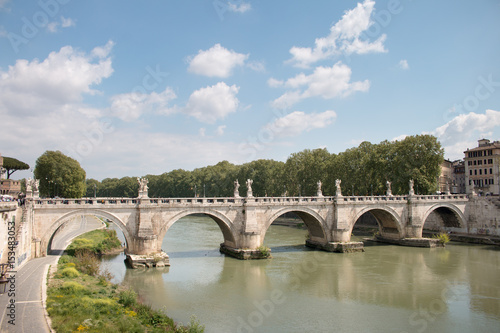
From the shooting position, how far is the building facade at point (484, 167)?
55.9 m

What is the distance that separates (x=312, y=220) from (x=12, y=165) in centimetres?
4403

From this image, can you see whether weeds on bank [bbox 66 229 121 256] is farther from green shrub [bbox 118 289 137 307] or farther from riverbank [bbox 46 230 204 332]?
green shrub [bbox 118 289 137 307]

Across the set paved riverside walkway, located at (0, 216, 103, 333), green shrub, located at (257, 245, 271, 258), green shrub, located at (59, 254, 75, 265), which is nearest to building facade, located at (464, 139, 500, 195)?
green shrub, located at (257, 245, 271, 258)

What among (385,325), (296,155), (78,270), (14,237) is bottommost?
(385,325)

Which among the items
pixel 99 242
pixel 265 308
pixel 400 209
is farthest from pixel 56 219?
pixel 400 209

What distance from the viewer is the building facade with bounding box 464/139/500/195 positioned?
55906mm

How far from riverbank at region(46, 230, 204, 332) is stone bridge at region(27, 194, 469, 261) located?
20.4ft

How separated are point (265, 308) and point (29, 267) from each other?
13.4 meters

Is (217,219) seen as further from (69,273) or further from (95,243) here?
(69,273)

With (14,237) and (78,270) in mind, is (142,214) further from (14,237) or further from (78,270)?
(14,237)

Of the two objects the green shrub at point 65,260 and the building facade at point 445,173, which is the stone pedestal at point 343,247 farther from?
the building facade at point 445,173

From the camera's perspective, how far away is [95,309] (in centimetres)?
1474

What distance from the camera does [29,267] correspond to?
2119 cm

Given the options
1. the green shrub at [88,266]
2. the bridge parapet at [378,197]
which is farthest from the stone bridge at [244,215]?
the green shrub at [88,266]
